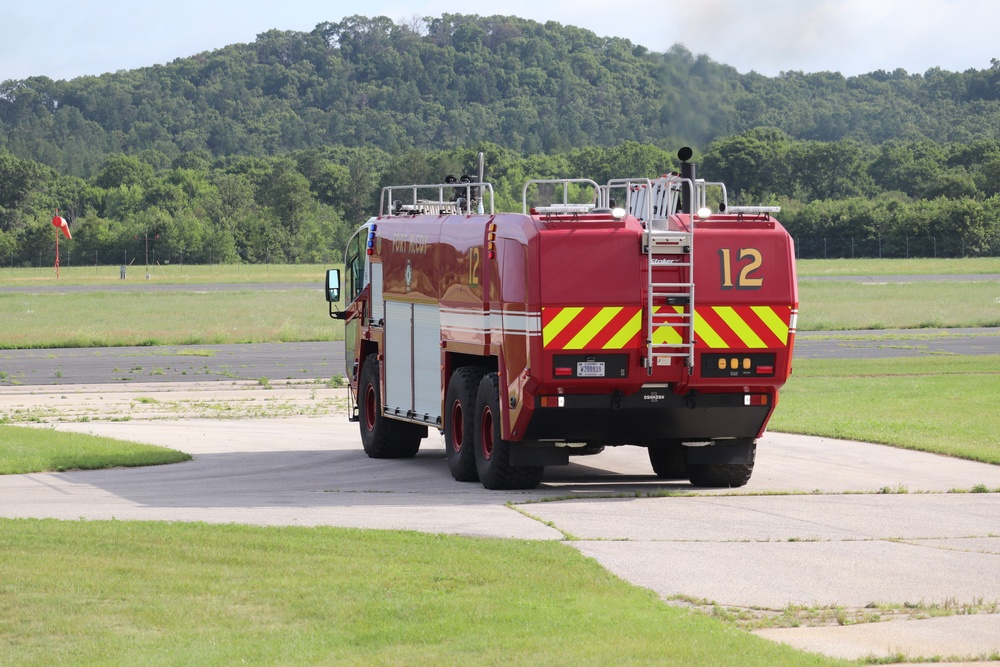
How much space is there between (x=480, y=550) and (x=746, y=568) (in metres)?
2.11

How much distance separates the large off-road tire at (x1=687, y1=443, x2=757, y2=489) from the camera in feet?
55.6

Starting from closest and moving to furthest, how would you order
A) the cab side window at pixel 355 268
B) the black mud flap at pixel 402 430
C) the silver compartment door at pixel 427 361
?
the silver compartment door at pixel 427 361 < the black mud flap at pixel 402 430 < the cab side window at pixel 355 268

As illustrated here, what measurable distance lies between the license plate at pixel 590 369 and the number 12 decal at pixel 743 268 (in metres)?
1.61

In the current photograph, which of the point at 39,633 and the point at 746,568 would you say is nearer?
the point at 39,633

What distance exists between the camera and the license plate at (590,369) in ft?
51.4

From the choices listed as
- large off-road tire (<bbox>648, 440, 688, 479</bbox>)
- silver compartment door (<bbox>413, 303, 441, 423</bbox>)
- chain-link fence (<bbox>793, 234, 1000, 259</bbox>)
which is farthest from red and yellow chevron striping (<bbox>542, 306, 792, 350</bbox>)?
chain-link fence (<bbox>793, 234, 1000, 259</bbox>)

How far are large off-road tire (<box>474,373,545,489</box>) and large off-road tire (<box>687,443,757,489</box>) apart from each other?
1833 millimetres

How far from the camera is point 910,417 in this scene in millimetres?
24312

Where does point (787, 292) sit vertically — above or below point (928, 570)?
above

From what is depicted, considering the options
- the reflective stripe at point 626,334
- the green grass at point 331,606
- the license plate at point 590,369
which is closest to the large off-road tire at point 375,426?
the license plate at point 590,369

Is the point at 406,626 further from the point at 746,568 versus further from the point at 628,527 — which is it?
the point at 628,527

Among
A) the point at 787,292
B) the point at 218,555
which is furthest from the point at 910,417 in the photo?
the point at 218,555

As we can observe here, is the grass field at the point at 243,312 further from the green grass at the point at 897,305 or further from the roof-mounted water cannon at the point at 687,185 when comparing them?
the roof-mounted water cannon at the point at 687,185

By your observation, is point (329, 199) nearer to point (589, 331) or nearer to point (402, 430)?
point (402, 430)
